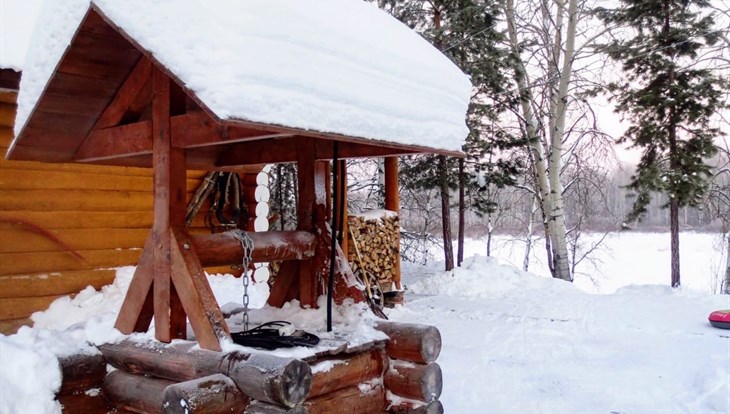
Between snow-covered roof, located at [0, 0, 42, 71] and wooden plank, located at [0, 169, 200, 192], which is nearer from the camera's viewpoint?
snow-covered roof, located at [0, 0, 42, 71]

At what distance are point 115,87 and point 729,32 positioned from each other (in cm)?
1087

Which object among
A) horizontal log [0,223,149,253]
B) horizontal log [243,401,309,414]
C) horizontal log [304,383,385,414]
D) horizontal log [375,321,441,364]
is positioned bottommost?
horizontal log [304,383,385,414]

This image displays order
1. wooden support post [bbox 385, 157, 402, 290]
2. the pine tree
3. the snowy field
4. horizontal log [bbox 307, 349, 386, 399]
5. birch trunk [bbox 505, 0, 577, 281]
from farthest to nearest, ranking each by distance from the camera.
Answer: birch trunk [bbox 505, 0, 577, 281]
the pine tree
wooden support post [bbox 385, 157, 402, 290]
the snowy field
horizontal log [bbox 307, 349, 386, 399]

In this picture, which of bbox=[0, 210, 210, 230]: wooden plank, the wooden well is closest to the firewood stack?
bbox=[0, 210, 210, 230]: wooden plank

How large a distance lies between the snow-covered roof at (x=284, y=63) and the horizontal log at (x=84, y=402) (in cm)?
134

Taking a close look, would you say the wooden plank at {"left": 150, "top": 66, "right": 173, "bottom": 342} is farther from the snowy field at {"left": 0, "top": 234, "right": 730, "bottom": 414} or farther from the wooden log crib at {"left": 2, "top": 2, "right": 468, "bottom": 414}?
the snowy field at {"left": 0, "top": 234, "right": 730, "bottom": 414}

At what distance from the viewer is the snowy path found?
4742mm

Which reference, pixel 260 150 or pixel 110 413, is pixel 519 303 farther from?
pixel 110 413

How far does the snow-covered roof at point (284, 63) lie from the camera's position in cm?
221

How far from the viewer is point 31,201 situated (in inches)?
239

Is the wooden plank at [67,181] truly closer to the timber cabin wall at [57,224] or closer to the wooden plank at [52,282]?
the timber cabin wall at [57,224]

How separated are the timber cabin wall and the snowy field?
22 cm

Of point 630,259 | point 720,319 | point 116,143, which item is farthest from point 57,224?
point 630,259

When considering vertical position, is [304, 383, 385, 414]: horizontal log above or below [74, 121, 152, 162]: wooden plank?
below
